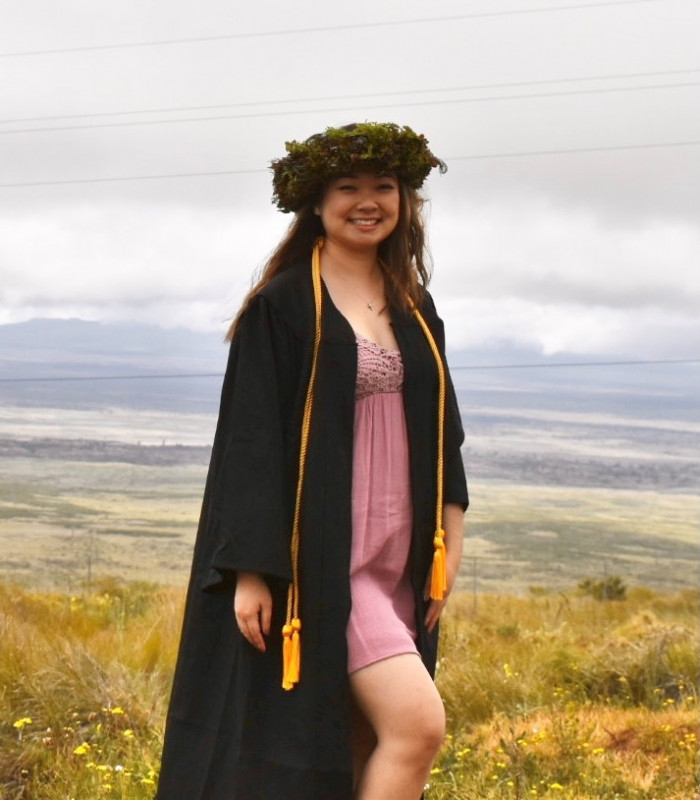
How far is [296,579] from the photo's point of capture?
336 cm

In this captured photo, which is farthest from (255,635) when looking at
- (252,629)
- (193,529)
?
(193,529)

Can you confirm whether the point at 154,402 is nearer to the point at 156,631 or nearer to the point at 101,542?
the point at 101,542

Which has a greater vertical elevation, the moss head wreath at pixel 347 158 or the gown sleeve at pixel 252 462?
the moss head wreath at pixel 347 158

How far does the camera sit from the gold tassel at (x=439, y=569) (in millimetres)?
3535

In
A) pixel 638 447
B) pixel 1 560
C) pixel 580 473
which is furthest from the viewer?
pixel 638 447

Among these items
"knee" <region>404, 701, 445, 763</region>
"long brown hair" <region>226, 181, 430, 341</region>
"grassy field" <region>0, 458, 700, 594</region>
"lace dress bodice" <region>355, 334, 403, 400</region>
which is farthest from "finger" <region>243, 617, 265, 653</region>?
"grassy field" <region>0, 458, 700, 594</region>

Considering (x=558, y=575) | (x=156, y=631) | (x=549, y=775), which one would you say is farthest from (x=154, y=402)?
(x=549, y=775)

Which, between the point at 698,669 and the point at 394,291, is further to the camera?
the point at 698,669

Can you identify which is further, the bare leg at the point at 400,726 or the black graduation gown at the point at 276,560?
the black graduation gown at the point at 276,560

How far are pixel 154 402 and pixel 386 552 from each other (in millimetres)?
17702

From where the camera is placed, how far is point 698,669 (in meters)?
6.85

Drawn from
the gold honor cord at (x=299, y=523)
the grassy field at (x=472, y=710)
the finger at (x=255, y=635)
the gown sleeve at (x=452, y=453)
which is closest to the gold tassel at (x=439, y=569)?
the gold honor cord at (x=299, y=523)

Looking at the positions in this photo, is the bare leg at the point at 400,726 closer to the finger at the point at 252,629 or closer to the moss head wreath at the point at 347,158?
the finger at the point at 252,629

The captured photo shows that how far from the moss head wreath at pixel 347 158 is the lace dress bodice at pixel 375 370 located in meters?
0.42
